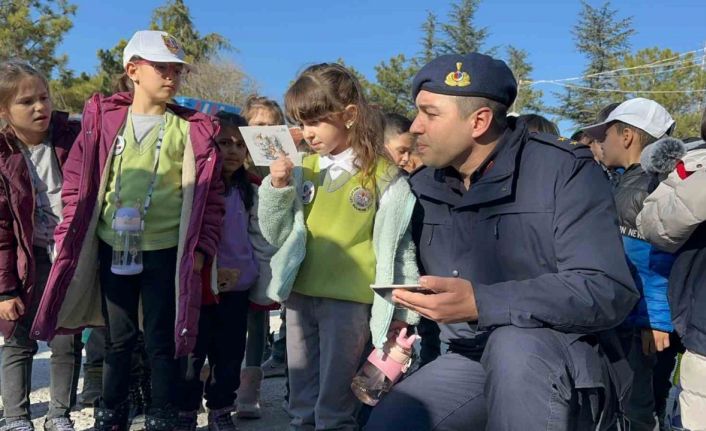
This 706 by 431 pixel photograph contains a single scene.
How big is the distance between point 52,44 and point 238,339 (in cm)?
2561

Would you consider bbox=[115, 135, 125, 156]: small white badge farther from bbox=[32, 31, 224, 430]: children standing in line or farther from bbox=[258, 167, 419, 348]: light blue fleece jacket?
bbox=[258, 167, 419, 348]: light blue fleece jacket

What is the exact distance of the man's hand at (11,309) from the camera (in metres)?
2.86

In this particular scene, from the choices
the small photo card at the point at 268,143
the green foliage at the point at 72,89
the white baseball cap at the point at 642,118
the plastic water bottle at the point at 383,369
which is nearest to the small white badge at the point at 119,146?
the small photo card at the point at 268,143

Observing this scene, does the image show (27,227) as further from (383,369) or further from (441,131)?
(441,131)

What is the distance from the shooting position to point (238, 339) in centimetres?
329

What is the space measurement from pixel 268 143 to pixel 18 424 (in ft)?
6.39

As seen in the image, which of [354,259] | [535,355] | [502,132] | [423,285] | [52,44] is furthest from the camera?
[52,44]

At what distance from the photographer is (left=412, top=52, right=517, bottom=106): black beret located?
214 cm

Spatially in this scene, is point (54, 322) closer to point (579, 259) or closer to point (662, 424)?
point (579, 259)

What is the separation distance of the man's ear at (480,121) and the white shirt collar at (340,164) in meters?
0.63

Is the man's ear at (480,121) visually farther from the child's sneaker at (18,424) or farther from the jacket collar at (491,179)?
the child's sneaker at (18,424)

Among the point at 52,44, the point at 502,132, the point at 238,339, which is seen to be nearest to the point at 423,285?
the point at 502,132

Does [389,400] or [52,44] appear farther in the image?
[52,44]

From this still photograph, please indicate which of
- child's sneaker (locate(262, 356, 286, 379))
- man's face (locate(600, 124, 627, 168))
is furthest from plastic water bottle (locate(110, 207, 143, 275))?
man's face (locate(600, 124, 627, 168))
